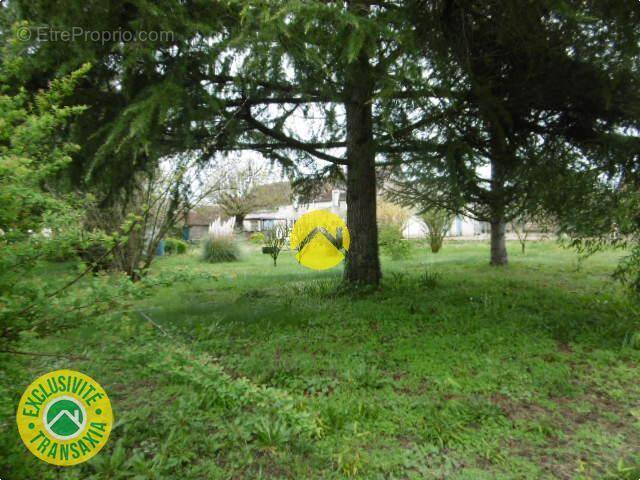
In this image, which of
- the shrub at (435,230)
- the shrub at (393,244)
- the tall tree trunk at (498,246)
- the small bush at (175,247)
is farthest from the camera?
the small bush at (175,247)

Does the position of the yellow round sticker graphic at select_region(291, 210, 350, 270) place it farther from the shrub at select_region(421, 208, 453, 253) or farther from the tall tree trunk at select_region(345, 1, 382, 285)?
the shrub at select_region(421, 208, 453, 253)

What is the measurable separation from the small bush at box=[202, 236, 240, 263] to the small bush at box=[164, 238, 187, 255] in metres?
3.66

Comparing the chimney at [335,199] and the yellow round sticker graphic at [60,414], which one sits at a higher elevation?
the chimney at [335,199]

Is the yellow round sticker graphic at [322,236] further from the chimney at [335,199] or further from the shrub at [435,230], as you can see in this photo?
the shrub at [435,230]

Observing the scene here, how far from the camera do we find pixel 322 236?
5871 millimetres

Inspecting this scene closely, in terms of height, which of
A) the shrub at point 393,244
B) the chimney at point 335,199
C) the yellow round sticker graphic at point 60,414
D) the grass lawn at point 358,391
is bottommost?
the grass lawn at point 358,391

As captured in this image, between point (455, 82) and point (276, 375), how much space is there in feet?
12.0

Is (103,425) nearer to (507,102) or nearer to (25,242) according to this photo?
(25,242)

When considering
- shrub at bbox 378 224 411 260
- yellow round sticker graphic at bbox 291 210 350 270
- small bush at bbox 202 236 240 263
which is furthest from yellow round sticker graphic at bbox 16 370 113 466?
small bush at bbox 202 236 240 263

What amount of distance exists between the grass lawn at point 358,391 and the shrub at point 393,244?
7.48 meters

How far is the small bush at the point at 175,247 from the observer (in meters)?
16.0

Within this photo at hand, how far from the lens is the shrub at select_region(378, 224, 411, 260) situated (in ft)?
40.9

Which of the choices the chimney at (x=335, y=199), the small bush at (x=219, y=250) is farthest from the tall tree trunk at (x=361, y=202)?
the small bush at (x=219, y=250)

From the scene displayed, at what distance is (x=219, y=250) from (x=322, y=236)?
7871mm
